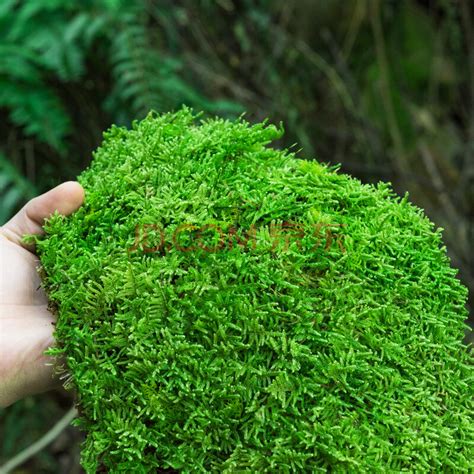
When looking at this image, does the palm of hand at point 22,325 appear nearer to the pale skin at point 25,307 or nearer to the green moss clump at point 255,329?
the pale skin at point 25,307

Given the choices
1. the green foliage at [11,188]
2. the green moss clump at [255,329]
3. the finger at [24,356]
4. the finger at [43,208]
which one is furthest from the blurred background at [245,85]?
the green moss clump at [255,329]

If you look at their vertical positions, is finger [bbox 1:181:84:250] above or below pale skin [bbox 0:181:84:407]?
above

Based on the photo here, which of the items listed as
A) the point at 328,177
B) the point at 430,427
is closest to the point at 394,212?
the point at 328,177

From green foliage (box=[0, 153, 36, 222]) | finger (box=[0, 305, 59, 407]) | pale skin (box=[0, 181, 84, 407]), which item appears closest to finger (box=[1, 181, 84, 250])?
pale skin (box=[0, 181, 84, 407])

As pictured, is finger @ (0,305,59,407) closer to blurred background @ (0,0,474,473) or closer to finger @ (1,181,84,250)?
finger @ (1,181,84,250)

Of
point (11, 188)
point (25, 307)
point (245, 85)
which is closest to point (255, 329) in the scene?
point (25, 307)

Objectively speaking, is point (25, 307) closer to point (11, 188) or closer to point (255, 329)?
point (255, 329)

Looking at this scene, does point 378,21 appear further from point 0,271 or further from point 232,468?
point 232,468
